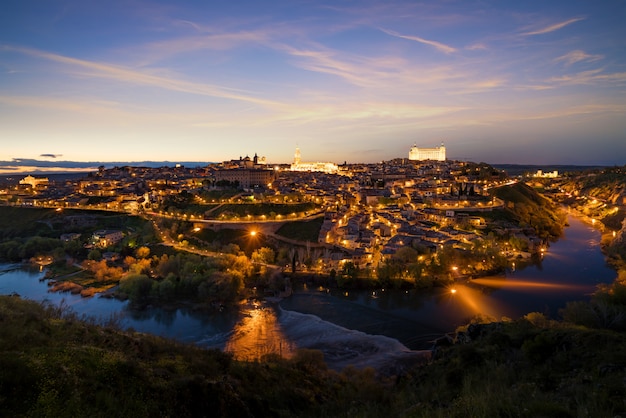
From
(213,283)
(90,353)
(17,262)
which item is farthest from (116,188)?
(90,353)

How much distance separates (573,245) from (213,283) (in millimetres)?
30444

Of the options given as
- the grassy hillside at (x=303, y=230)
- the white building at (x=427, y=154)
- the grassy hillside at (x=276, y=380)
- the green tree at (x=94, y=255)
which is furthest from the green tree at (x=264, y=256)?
the white building at (x=427, y=154)

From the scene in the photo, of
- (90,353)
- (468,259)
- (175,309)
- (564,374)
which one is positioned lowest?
(175,309)

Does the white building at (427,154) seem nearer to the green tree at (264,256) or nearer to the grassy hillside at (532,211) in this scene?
the grassy hillside at (532,211)

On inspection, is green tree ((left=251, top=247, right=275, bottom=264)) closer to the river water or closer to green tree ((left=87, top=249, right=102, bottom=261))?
the river water

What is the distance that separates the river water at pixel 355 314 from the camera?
15.6 metres

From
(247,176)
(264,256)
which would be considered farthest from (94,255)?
(247,176)

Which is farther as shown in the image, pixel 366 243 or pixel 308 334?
pixel 366 243

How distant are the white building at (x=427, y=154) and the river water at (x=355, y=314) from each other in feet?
288

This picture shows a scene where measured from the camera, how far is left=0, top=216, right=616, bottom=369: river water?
1555 centimetres

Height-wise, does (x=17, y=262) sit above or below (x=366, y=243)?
below

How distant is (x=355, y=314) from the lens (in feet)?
63.1

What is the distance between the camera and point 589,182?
68250mm

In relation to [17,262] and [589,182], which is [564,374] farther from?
[589,182]
